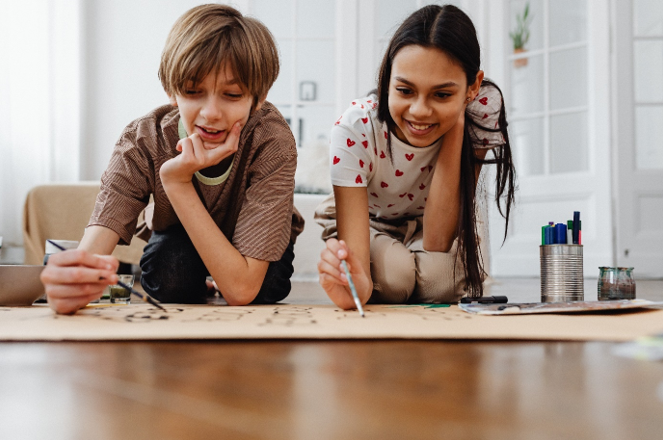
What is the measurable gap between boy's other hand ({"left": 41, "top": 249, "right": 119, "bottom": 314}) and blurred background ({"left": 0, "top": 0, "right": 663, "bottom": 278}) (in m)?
2.58

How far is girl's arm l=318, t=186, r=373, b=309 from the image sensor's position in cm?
87

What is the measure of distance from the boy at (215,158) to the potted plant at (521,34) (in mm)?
2962

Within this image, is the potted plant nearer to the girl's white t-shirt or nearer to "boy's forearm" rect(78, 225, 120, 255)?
the girl's white t-shirt

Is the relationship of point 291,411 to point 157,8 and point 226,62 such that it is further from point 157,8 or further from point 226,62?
point 157,8

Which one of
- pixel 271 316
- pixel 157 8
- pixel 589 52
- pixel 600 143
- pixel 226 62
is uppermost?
pixel 157 8

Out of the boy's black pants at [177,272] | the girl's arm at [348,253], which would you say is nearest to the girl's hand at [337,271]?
the girl's arm at [348,253]

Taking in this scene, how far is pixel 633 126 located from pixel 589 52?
53cm

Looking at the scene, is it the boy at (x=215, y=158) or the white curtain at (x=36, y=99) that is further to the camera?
the white curtain at (x=36, y=99)

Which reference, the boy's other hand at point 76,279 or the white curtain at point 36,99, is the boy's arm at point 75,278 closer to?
the boy's other hand at point 76,279

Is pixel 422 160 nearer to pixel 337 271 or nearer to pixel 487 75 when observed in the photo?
pixel 337 271

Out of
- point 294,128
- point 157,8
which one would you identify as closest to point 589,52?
point 294,128

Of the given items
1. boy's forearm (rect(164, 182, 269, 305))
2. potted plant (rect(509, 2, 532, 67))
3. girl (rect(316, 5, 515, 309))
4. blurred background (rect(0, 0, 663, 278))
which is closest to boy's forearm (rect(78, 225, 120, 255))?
boy's forearm (rect(164, 182, 269, 305))

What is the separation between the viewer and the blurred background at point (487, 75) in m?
3.41

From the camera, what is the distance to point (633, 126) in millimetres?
3402
